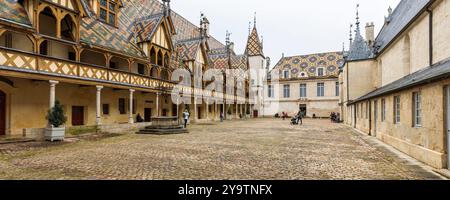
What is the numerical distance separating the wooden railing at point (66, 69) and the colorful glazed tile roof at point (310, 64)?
34241mm

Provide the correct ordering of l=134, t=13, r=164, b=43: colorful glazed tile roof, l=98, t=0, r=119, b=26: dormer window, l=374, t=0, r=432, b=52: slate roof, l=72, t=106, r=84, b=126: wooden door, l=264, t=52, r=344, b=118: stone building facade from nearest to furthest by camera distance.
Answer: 1. l=374, t=0, r=432, b=52: slate roof
2. l=72, t=106, r=84, b=126: wooden door
3. l=98, t=0, r=119, b=26: dormer window
4. l=134, t=13, r=164, b=43: colorful glazed tile roof
5. l=264, t=52, r=344, b=118: stone building facade

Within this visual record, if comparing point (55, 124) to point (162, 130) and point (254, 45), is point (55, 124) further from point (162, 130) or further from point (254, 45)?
point (254, 45)

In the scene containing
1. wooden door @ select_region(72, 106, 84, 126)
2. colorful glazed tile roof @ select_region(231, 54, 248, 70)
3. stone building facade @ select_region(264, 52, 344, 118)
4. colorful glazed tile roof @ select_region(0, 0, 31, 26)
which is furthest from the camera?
stone building facade @ select_region(264, 52, 344, 118)

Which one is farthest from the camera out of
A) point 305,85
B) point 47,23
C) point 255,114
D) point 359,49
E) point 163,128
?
point 255,114

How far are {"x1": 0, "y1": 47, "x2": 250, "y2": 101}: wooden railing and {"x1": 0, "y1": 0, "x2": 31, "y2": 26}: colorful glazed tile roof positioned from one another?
1.53 meters

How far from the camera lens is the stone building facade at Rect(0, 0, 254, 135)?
12.0m

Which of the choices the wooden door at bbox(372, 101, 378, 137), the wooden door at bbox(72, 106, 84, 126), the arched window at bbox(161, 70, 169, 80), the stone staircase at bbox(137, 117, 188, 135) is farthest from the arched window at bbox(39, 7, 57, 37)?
the wooden door at bbox(372, 101, 378, 137)

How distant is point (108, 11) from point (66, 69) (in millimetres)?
7588

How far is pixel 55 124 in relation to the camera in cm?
1171

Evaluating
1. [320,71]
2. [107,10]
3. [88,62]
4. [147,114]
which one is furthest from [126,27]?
[320,71]

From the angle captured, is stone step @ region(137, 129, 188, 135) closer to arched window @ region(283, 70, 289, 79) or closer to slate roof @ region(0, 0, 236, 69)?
slate roof @ region(0, 0, 236, 69)

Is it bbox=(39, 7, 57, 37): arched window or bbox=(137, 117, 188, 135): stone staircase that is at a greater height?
bbox=(39, 7, 57, 37): arched window

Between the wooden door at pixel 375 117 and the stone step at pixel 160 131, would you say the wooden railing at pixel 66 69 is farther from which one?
the wooden door at pixel 375 117
